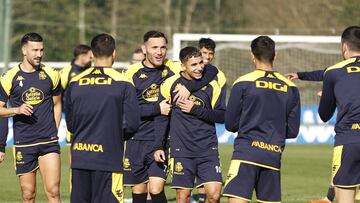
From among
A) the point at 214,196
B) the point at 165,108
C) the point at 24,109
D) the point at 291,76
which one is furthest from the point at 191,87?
the point at 24,109

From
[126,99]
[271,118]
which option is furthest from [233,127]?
[126,99]

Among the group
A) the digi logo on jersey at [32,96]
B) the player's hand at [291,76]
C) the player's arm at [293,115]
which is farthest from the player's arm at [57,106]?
the player's arm at [293,115]

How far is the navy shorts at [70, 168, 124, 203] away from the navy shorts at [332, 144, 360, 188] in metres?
2.34

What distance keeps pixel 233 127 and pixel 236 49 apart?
20.4 metres

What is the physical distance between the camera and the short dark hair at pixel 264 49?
9664 millimetres

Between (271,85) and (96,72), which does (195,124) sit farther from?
(96,72)

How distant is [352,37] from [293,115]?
108 cm

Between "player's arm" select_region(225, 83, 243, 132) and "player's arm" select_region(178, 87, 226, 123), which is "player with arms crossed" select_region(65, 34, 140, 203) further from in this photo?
"player's arm" select_region(178, 87, 226, 123)

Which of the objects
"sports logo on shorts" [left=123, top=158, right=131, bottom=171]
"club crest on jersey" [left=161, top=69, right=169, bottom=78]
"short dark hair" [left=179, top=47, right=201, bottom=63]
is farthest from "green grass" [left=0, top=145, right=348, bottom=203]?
"short dark hair" [left=179, top=47, right=201, bottom=63]

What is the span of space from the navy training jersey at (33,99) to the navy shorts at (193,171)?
1607 mm

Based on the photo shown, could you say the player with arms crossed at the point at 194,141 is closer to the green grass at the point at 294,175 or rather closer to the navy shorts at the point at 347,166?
the navy shorts at the point at 347,166

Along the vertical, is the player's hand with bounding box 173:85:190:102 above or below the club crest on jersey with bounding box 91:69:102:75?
below

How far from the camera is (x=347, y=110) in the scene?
10.1 meters

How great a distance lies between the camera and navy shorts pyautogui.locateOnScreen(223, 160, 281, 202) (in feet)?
31.9
